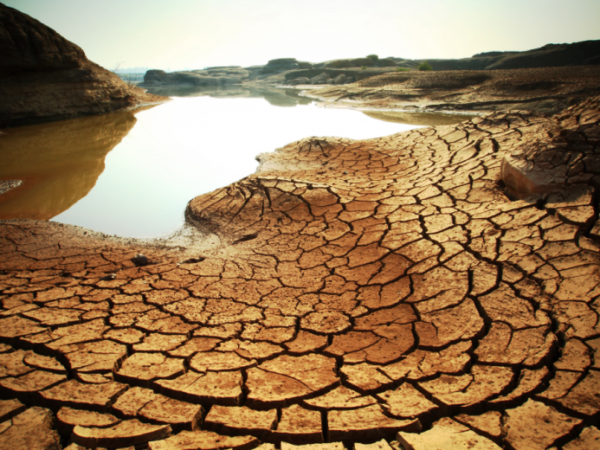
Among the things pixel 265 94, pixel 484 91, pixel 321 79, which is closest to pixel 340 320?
pixel 484 91

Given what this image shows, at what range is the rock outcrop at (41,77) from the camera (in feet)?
31.7

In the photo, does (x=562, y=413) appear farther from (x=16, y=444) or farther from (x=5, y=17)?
(x=5, y=17)

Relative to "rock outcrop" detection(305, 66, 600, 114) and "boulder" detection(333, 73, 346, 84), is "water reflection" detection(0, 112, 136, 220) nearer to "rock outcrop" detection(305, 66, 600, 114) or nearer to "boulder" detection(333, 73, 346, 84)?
"rock outcrop" detection(305, 66, 600, 114)

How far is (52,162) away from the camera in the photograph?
633 centimetres

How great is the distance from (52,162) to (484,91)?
1290 centimetres

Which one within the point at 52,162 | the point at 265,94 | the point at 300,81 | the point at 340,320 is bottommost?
the point at 340,320

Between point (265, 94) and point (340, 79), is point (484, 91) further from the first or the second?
point (340, 79)

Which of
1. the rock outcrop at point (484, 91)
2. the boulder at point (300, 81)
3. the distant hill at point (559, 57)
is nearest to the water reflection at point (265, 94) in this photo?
the rock outcrop at point (484, 91)

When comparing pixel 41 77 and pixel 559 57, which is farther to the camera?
pixel 559 57

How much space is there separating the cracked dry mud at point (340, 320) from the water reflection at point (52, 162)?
0.94 meters

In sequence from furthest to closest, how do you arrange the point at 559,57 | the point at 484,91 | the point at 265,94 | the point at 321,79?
the point at 321,79 → the point at 265,94 → the point at 559,57 → the point at 484,91

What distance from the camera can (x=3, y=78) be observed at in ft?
32.7

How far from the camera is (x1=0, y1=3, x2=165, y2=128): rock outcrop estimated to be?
966 centimetres

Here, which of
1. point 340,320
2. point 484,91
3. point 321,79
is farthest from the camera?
point 321,79
